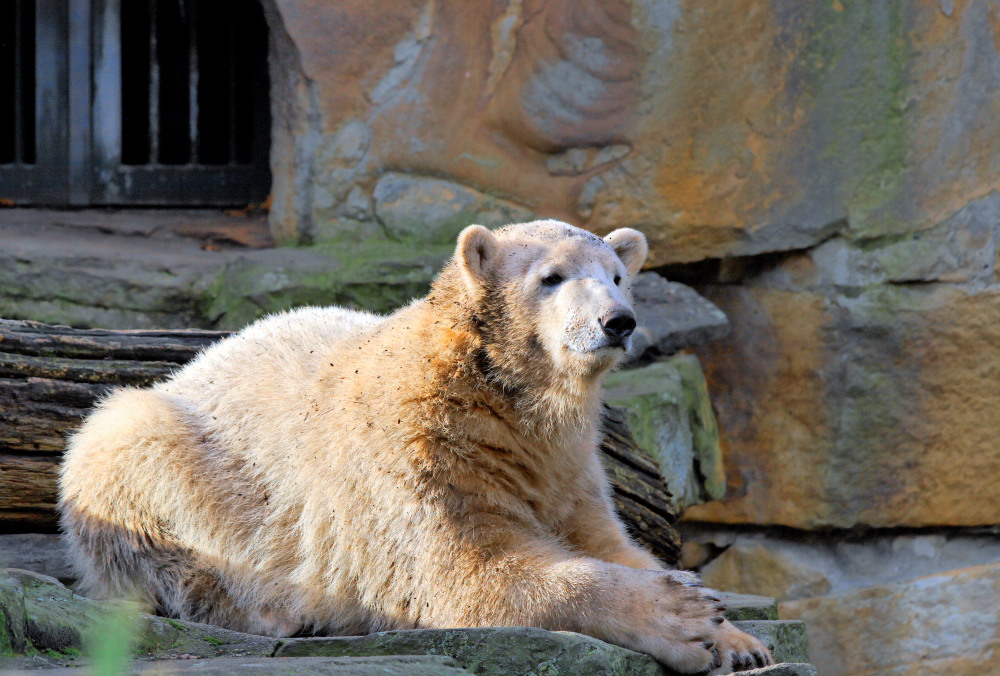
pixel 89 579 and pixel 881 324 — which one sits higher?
pixel 881 324

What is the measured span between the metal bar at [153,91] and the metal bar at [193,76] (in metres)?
0.18

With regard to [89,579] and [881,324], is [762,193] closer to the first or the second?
[881,324]

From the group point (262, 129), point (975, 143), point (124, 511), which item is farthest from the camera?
point (262, 129)

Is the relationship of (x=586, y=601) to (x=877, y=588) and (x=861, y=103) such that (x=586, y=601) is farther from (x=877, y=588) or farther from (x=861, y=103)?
(x=861, y=103)

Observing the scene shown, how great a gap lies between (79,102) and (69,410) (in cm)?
320

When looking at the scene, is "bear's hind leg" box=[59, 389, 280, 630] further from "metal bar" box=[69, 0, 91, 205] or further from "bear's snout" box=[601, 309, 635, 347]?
"metal bar" box=[69, 0, 91, 205]

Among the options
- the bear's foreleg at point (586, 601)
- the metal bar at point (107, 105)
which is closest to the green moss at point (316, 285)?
the metal bar at point (107, 105)

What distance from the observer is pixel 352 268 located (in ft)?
18.8

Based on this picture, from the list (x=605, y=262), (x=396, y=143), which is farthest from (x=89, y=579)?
(x=396, y=143)

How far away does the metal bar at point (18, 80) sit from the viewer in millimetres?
6570

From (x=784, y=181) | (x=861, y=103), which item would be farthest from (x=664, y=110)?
(x=861, y=103)

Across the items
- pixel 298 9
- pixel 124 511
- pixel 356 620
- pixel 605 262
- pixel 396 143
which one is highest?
pixel 298 9

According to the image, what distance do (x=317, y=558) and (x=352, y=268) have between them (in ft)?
9.07

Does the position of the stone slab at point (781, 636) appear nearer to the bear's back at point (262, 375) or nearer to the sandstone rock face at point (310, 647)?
the sandstone rock face at point (310, 647)
